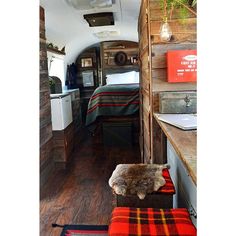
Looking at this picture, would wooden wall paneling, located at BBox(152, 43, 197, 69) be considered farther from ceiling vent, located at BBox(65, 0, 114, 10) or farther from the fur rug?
ceiling vent, located at BBox(65, 0, 114, 10)

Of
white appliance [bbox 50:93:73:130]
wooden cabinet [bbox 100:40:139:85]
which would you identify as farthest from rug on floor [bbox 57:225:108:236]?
wooden cabinet [bbox 100:40:139:85]

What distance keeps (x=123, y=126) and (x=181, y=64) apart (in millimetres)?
2876

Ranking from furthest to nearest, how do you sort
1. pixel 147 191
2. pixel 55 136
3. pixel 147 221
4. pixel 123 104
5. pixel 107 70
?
pixel 107 70, pixel 123 104, pixel 55 136, pixel 147 191, pixel 147 221

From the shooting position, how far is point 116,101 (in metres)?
5.22

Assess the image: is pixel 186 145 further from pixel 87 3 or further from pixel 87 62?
pixel 87 62

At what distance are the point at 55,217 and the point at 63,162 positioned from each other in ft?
4.99

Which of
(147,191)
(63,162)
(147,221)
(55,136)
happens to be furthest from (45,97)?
(147,221)

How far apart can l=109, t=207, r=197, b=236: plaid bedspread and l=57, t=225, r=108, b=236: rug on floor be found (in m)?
1.11

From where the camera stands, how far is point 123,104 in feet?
17.1

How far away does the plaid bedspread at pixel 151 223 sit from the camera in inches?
45.0

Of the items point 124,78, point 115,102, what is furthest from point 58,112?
point 124,78

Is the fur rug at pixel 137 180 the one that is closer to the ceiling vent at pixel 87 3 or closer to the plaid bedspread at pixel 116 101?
the ceiling vent at pixel 87 3

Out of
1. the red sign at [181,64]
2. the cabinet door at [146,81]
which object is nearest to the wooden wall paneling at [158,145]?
the cabinet door at [146,81]
